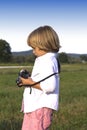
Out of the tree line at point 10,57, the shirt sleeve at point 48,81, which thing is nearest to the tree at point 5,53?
the tree line at point 10,57

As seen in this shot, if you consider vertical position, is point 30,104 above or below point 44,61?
below

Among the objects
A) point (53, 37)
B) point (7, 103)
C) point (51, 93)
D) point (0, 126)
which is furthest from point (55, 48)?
point (7, 103)

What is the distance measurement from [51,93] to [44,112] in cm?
20

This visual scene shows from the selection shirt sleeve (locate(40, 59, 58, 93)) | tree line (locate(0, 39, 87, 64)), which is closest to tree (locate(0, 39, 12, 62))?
tree line (locate(0, 39, 87, 64))

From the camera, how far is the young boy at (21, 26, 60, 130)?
13.9 ft

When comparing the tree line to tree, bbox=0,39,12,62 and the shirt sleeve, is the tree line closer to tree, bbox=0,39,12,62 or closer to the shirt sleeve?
tree, bbox=0,39,12,62

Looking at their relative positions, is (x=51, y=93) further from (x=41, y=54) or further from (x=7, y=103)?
(x=7, y=103)

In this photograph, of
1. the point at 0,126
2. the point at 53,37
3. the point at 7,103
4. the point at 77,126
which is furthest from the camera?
the point at 7,103

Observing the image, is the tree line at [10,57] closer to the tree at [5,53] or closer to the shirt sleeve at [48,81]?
the tree at [5,53]

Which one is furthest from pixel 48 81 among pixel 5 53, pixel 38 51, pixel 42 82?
pixel 5 53

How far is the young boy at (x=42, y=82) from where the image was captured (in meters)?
4.23

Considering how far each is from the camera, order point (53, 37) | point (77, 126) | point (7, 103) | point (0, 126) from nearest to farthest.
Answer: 1. point (53, 37)
2. point (0, 126)
3. point (77, 126)
4. point (7, 103)

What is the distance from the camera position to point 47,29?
169 inches

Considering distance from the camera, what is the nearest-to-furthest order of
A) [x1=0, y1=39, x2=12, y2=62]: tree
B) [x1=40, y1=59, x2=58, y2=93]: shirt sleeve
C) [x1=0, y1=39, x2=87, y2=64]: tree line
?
1. [x1=40, y1=59, x2=58, y2=93]: shirt sleeve
2. [x1=0, y1=39, x2=87, y2=64]: tree line
3. [x1=0, y1=39, x2=12, y2=62]: tree
